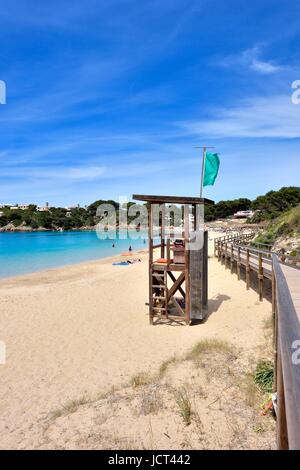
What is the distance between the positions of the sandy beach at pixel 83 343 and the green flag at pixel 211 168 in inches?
176

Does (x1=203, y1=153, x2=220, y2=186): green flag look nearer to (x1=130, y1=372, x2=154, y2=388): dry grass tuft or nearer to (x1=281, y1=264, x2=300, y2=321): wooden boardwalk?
(x1=281, y1=264, x2=300, y2=321): wooden boardwalk

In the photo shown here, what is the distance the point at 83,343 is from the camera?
937cm

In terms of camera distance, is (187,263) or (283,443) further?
(187,263)

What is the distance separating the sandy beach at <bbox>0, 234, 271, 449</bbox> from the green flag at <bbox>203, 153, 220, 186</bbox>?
176 inches

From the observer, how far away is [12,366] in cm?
809

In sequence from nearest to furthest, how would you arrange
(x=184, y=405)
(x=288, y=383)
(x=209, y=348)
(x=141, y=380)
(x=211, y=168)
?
(x=288, y=383) < (x=184, y=405) < (x=141, y=380) < (x=209, y=348) < (x=211, y=168)

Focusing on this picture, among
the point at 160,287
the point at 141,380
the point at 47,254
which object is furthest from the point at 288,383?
the point at 47,254

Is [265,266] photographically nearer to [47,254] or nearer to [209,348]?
[209,348]

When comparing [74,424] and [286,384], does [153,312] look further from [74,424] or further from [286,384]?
[286,384]

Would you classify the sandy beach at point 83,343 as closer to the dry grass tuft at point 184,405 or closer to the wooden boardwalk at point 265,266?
the wooden boardwalk at point 265,266

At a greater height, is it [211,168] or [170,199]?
[211,168]

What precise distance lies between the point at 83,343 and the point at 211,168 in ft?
23.9

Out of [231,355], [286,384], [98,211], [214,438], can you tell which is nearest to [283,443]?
[286,384]

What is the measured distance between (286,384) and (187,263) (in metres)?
8.59
